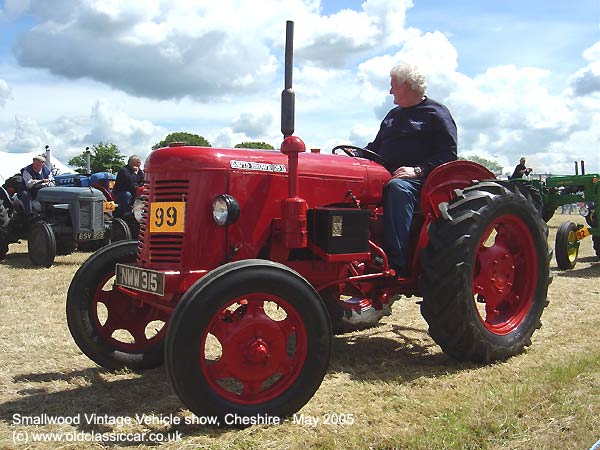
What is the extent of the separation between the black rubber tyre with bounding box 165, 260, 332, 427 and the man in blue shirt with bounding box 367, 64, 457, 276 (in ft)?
4.37

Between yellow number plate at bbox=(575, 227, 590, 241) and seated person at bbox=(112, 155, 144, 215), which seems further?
seated person at bbox=(112, 155, 144, 215)

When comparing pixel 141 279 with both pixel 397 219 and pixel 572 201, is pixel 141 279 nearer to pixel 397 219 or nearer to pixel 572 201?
pixel 397 219

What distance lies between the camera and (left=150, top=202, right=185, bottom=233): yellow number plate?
368 centimetres

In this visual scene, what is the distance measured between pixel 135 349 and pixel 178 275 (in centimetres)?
105

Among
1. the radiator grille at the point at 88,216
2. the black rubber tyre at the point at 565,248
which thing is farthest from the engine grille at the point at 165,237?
the black rubber tyre at the point at 565,248

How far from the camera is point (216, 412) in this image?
306cm

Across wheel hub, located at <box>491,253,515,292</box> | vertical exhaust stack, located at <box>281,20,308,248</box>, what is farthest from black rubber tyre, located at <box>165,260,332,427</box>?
wheel hub, located at <box>491,253,515,292</box>

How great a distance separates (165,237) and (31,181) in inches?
338

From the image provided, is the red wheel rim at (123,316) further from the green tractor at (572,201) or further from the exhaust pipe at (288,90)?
the green tractor at (572,201)

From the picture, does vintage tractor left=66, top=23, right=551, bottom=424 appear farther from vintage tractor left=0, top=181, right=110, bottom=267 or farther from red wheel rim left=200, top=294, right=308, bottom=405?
vintage tractor left=0, top=181, right=110, bottom=267

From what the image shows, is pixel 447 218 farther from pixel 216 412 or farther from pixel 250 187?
pixel 216 412

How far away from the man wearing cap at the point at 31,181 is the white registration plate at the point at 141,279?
7964mm

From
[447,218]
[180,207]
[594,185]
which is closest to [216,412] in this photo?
[180,207]

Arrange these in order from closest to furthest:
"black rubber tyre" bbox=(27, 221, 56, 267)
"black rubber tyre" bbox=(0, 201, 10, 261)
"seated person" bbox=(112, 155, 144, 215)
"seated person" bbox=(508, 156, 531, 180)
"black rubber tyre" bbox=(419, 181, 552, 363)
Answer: "black rubber tyre" bbox=(419, 181, 552, 363), "black rubber tyre" bbox=(27, 221, 56, 267), "black rubber tyre" bbox=(0, 201, 10, 261), "seated person" bbox=(112, 155, 144, 215), "seated person" bbox=(508, 156, 531, 180)
